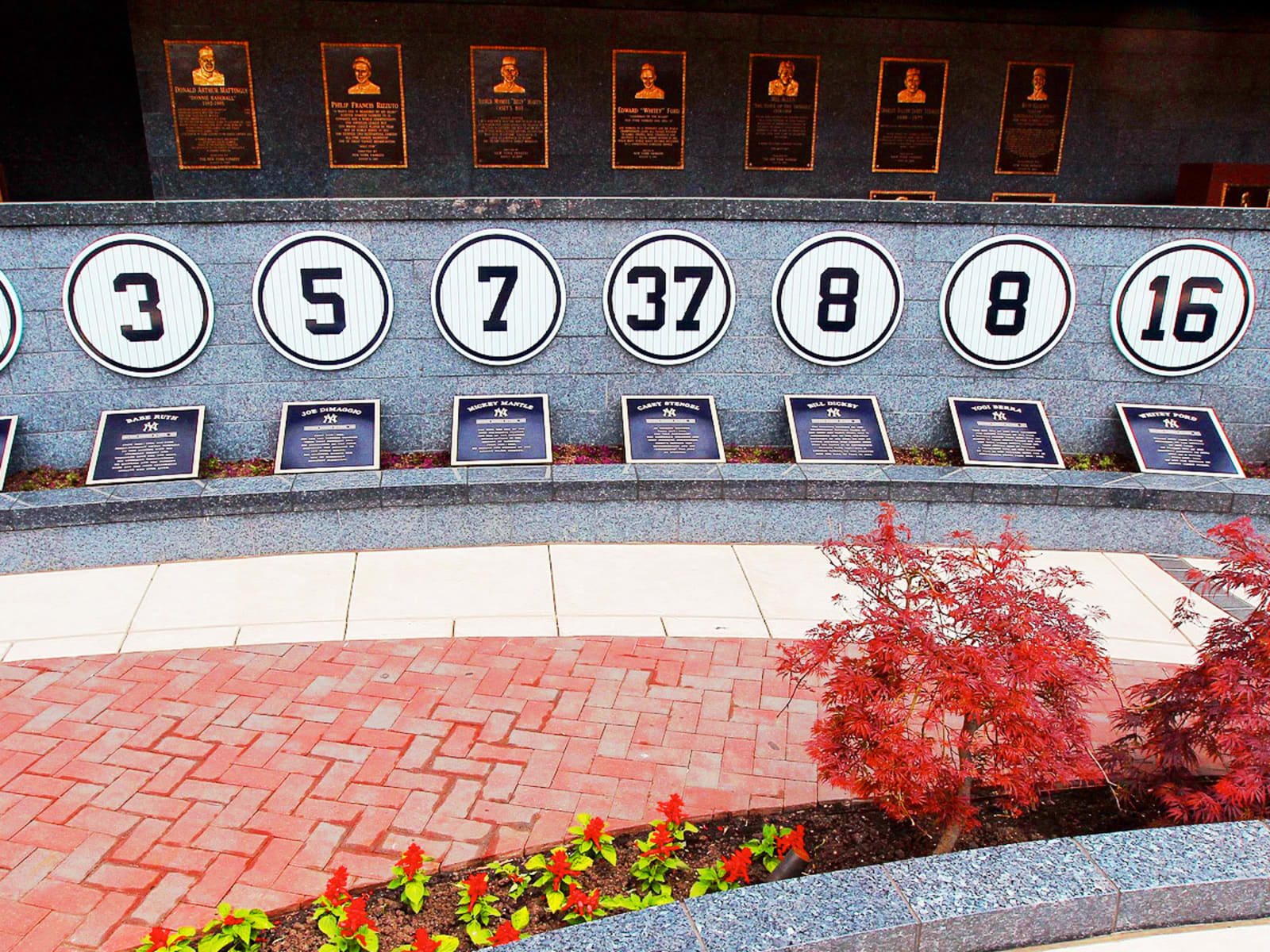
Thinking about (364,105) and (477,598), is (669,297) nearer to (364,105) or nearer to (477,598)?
(477,598)

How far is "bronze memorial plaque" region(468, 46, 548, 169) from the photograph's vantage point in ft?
31.1

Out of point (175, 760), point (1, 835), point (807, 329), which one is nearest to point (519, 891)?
point (175, 760)

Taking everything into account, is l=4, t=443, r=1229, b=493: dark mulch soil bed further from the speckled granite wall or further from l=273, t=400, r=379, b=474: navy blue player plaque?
l=273, t=400, r=379, b=474: navy blue player plaque

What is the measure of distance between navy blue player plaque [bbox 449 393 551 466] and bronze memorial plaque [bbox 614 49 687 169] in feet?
14.2

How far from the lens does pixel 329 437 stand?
637 centimetres

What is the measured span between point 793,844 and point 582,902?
0.77m

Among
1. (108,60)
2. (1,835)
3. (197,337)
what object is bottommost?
(1,835)

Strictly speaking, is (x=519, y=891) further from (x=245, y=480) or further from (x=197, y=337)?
(x=197, y=337)

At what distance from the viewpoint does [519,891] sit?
10.7 feet

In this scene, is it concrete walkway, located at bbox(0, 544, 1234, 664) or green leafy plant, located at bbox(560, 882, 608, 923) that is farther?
concrete walkway, located at bbox(0, 544, 1234, 664)

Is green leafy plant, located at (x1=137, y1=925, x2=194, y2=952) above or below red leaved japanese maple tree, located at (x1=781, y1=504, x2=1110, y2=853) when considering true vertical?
below

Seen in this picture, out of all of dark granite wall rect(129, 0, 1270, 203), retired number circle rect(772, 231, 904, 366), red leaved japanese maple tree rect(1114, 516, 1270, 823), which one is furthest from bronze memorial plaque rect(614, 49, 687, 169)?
red leaved japanese maple tree rect(1114, 516, 1270, 823)

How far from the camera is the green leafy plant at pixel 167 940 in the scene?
2.84 meters

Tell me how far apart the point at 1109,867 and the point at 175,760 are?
3.56m
